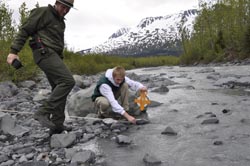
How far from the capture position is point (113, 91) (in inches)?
288

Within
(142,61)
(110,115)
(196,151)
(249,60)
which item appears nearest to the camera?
(196,151)

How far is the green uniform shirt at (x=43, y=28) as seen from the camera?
17.3ft

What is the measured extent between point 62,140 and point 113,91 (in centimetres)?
227

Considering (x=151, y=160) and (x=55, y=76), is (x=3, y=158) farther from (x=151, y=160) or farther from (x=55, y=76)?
(x=151, y=160)

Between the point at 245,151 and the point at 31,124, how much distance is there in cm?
435

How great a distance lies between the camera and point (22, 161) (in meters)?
4.62

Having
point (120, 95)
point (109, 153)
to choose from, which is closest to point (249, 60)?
point (120, 95)

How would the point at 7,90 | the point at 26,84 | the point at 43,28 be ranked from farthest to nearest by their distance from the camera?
1. the point at 26,84
2. the point at 7,90
3. the point at 43,28

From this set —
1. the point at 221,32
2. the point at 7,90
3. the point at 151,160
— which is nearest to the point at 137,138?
the point at 151,160

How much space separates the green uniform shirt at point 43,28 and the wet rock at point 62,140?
1.49m

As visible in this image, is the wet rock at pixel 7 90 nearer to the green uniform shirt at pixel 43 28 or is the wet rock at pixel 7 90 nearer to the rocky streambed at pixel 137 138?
the rocky streambed at pixel 137 138

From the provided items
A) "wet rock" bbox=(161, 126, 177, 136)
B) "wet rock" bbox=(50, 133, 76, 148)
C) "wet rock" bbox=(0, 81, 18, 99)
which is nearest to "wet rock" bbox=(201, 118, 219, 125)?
"wet rock" bbox=(161, 126, 177, 136)

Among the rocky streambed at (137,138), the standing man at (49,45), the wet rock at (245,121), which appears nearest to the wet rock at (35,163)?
the rocky streambed at (137,138)

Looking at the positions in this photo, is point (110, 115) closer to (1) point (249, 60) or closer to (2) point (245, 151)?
(2) point (245, 151)
